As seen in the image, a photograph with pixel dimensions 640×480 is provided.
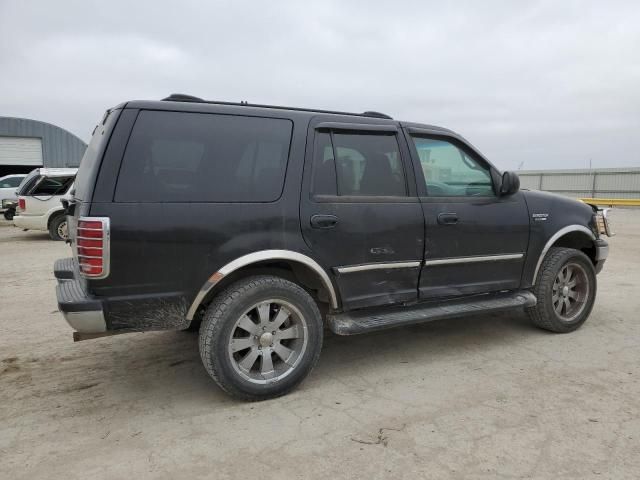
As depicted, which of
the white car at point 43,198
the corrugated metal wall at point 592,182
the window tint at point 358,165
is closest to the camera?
the window tint at point 358,165

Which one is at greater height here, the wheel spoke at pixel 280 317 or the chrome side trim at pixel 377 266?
the chrome side trim at pixel 377 266

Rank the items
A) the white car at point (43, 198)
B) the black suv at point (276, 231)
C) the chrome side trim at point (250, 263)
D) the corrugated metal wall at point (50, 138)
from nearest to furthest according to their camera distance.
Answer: the black suv at point (276, 231) < the chrome side trim at point (250, 263) < the white car at point (43, 198) < the corrugated metal wall at point (50, 138)

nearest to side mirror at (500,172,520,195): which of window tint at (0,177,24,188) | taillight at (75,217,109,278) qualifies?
taillight at (75,217,109,278)

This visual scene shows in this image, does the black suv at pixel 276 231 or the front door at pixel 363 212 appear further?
the front door at pixel 363 212

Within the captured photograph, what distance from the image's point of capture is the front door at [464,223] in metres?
3.98

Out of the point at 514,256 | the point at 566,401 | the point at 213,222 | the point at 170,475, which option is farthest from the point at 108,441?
the point at 514,256

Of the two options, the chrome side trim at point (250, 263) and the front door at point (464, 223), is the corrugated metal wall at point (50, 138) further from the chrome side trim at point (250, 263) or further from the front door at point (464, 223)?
the chrome side trim at point (250, 263)

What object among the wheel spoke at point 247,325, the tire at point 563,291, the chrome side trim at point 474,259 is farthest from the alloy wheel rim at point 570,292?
the wheel spoke at point 247,325

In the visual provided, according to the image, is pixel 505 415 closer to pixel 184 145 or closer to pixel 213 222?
pixel 213 222

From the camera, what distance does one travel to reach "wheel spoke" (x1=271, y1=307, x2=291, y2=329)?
341 cm

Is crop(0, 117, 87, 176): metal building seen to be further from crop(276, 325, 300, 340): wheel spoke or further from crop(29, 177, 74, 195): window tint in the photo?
crop(276, 325, 300, 340): wheel spoke

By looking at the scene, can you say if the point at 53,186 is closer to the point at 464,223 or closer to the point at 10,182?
the point at 10,182

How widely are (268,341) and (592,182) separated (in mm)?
30753

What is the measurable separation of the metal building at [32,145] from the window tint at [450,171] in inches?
1148
